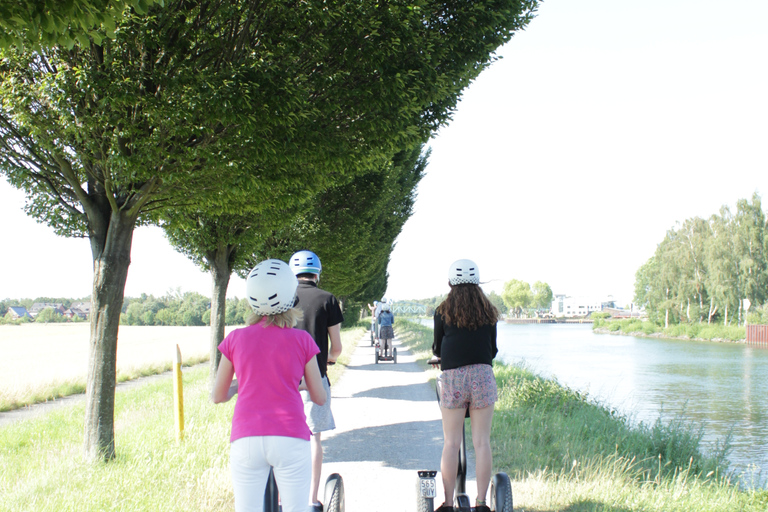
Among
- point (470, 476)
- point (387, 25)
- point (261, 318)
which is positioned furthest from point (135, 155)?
point (470, 476)

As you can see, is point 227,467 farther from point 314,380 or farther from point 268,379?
point 268,379

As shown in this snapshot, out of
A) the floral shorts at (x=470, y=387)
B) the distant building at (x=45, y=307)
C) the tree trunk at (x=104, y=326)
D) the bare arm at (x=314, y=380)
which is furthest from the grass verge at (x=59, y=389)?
the distant building at (x=45, y=307)

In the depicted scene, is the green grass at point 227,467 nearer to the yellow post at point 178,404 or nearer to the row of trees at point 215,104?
the yellow post at point 178,404

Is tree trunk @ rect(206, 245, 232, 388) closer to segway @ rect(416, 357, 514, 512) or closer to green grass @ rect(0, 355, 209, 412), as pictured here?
green grass @ rect(0, 355, 209, 412)

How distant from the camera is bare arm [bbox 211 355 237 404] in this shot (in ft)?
8.85

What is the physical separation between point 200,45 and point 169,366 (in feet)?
54.8

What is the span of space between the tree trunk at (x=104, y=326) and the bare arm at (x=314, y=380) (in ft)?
13.1

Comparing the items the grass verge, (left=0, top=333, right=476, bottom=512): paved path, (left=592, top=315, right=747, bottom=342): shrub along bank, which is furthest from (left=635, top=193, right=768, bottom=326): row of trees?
(left=0, top=333, right=476, bottom=512): paved path

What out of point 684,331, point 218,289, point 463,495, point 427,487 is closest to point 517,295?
point 684,331

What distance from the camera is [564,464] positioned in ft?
18.2

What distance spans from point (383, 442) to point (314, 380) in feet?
15.6

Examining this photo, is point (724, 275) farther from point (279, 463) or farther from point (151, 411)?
point (279, 463)

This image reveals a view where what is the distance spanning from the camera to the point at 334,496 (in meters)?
3.73

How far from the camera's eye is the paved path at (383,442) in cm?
514
